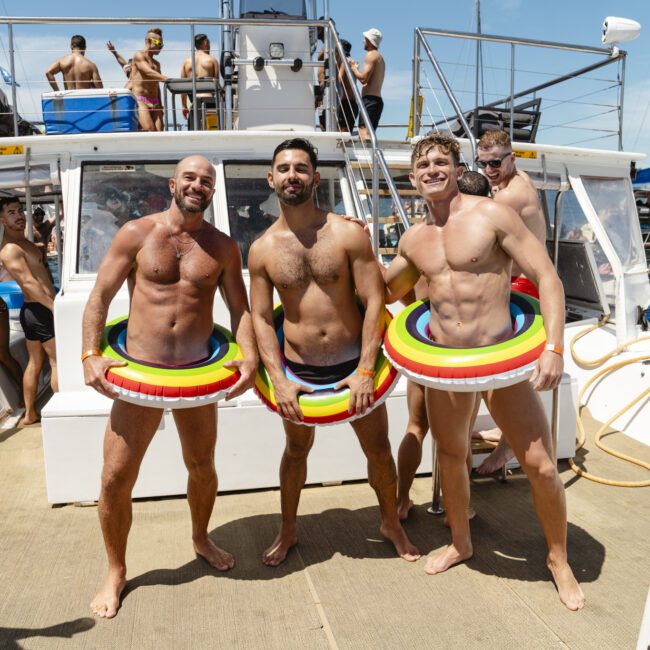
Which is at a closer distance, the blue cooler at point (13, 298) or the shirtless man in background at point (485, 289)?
the shirtless man in background at point (485, 289)

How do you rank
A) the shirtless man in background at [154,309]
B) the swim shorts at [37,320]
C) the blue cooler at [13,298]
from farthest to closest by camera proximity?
the blue cooler at [13,298] → the swim shorts at [37,320] → the shirtless man in background at [154,309]

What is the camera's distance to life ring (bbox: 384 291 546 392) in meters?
2.83

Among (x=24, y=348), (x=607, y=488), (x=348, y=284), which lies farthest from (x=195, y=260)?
(x=24, y=348)

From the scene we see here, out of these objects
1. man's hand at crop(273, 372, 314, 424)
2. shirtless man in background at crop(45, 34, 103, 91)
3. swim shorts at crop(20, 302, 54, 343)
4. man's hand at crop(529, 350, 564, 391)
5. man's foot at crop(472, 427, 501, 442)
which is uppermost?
shirtless man in background at crop(45, 34, 103, 91)

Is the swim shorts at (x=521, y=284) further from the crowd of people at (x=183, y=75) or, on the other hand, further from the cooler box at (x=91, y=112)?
the cooler box at (x=91, y=112)

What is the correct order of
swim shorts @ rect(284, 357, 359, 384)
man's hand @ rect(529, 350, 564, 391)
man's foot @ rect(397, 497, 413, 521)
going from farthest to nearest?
man's foot @ rect(397, 497, 413, 521) < swim shorts @ rect(284, 357, 359, 384) < man's hand @ rect(529, 350, 564, 391)

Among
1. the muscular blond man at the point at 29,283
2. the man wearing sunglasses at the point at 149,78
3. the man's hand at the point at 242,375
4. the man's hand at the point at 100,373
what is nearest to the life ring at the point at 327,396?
the man's hand at the point at 242,375

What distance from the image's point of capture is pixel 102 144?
5148mm

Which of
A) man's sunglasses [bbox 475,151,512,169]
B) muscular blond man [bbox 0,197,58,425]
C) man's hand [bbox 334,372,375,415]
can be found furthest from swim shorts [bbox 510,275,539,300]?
muscular blond man [bbox 0,197,58,425]

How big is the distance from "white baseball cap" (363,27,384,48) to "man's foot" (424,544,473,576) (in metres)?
5.71

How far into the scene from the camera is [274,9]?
6.76 metres

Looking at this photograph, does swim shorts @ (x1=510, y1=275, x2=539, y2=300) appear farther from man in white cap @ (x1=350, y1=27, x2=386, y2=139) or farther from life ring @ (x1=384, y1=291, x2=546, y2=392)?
man in white cap @ (x1=350, y1=27, x2=386, y2=139)

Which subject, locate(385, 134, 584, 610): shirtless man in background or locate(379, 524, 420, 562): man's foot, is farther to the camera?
locate(379, 524, 420, 562): man's foot

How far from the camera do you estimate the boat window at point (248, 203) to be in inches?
205
